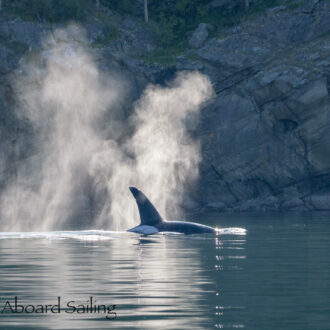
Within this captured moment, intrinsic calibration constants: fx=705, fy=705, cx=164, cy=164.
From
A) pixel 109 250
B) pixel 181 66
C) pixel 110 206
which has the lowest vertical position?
pixel 109 250

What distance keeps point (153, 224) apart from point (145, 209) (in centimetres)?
103

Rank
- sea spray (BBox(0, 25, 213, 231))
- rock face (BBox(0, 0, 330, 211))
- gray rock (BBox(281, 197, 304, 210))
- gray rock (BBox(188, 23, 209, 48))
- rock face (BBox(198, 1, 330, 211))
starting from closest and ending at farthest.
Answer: gray rock (BBox(281, 197, 304, 210)) < rock face (BBox(198, 1, 330, 211)) < rock face (BBox(0, 0, 330, 211)) < sea spray (BBox(0, 25, 213, 231)) < gray rock (BBox(188, 23, 209, 48))

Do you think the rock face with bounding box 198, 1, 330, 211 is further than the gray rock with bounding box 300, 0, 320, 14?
No

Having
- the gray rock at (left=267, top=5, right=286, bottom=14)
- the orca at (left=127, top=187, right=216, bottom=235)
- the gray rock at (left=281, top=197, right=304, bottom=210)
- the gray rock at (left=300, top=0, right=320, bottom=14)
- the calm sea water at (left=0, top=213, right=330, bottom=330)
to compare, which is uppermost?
the gray rock at (left=267, top=5, right=286, bottom=14)

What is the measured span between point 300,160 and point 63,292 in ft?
185

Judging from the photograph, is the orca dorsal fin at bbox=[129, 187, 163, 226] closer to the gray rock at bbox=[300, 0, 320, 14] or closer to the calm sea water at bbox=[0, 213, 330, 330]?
the calm sea water at bbox=[0, 213, 330, 330]

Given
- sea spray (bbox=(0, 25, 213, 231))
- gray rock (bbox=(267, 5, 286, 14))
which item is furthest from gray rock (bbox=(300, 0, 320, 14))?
sea spray (bbox=(0, 25, 213, 231))

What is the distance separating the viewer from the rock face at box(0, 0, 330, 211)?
6825cm

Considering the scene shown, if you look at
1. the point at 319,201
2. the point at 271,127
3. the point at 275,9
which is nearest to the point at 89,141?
the point at 271,127

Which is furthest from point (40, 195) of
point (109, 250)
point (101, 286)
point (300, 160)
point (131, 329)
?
point (131, 329)

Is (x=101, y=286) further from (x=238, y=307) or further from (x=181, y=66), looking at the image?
(x=181, y=66)

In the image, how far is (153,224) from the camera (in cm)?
3494

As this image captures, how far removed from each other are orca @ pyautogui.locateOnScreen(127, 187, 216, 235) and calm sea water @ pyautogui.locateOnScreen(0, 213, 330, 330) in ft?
12.4

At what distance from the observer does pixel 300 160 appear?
69312 mm
